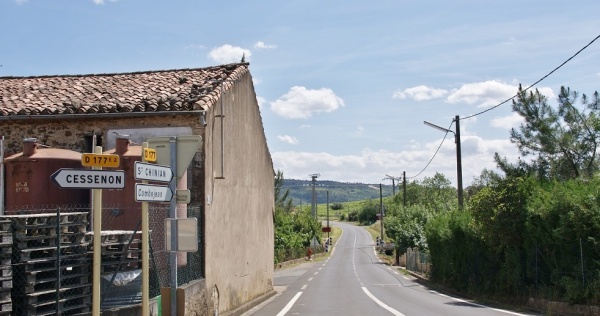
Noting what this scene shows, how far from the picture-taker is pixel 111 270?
1060 centimetres

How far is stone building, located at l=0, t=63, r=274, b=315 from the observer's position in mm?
14195

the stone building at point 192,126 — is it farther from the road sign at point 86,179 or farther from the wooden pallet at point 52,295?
the road sign at point 86,179

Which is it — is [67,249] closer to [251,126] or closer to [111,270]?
[111,270]

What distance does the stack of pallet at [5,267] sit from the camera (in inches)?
304

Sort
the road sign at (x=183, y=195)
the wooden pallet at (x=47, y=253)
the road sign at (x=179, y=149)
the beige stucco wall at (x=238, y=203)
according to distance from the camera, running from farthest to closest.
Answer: the beige stucco wall at (x=238, y=203)
the road sign at (x=183, y=195)
the road sign at (x=179, y=149)
the wooden pallet at (x=47, y=253)

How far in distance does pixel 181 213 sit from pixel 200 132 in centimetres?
210

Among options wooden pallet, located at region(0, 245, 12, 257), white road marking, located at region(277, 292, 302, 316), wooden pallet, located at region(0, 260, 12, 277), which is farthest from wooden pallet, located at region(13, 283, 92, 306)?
white road marking, located at region(277, 292, 302, 316)

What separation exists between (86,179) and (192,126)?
26.2ft

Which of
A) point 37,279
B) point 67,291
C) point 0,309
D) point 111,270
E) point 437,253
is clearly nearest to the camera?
point 0,309

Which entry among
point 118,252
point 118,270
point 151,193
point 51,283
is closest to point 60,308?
point 51,283

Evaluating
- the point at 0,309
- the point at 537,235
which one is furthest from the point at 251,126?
the point at 0,309

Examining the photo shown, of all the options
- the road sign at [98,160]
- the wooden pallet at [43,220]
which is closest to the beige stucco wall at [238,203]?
the wooden pallet at [43,220]

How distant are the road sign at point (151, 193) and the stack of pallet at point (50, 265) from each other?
6.51 ft

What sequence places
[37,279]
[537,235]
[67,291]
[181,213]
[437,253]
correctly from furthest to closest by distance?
[437,253], [537,235], [181,213], [67,291], [37,279]
